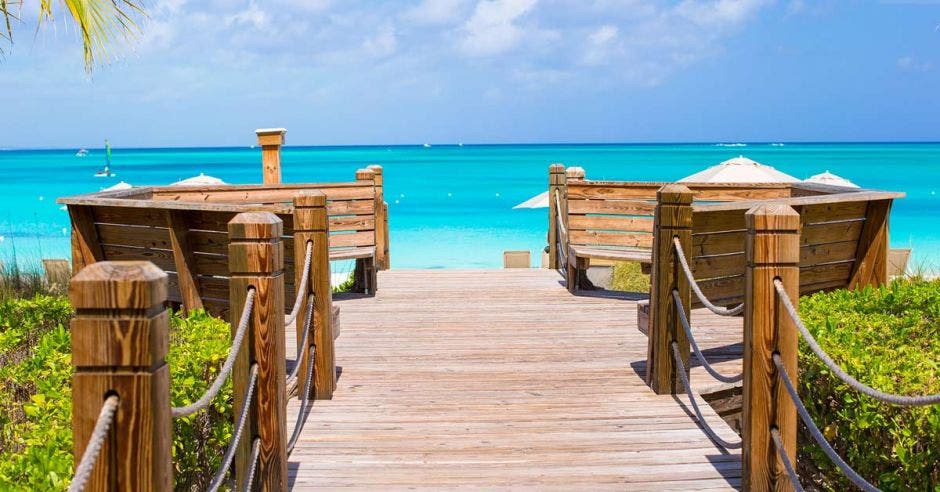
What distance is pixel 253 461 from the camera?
165 inches

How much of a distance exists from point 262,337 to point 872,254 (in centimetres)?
614

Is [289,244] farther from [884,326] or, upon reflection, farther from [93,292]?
[93,292]

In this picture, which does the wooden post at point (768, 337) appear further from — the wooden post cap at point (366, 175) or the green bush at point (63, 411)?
the wooden post cap at point (366, 175)

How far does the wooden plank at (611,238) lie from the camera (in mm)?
10680

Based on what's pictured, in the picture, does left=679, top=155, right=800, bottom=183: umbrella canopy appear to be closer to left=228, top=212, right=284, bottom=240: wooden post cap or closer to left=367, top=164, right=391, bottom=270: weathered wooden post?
left=367, top=164, right=391, bottom=270: weathered wooden post

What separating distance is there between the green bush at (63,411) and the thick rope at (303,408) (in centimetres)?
38

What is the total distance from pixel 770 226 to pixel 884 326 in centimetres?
211

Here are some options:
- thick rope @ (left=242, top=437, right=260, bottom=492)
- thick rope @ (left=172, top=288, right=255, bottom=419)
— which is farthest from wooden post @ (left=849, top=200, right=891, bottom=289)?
thick rope @ (left=172, top=288, right=255, bottom=419)

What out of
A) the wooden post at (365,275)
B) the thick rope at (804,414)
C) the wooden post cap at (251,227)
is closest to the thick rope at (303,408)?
the wooden post cap at (251,227)

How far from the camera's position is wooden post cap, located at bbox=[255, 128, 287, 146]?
12.7 m

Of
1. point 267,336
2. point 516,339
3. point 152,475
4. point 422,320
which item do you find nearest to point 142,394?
point 152,475

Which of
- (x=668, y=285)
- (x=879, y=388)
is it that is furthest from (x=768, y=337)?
(x=668, y=285)

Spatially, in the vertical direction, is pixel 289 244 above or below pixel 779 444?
above

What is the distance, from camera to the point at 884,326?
5.70 metres
